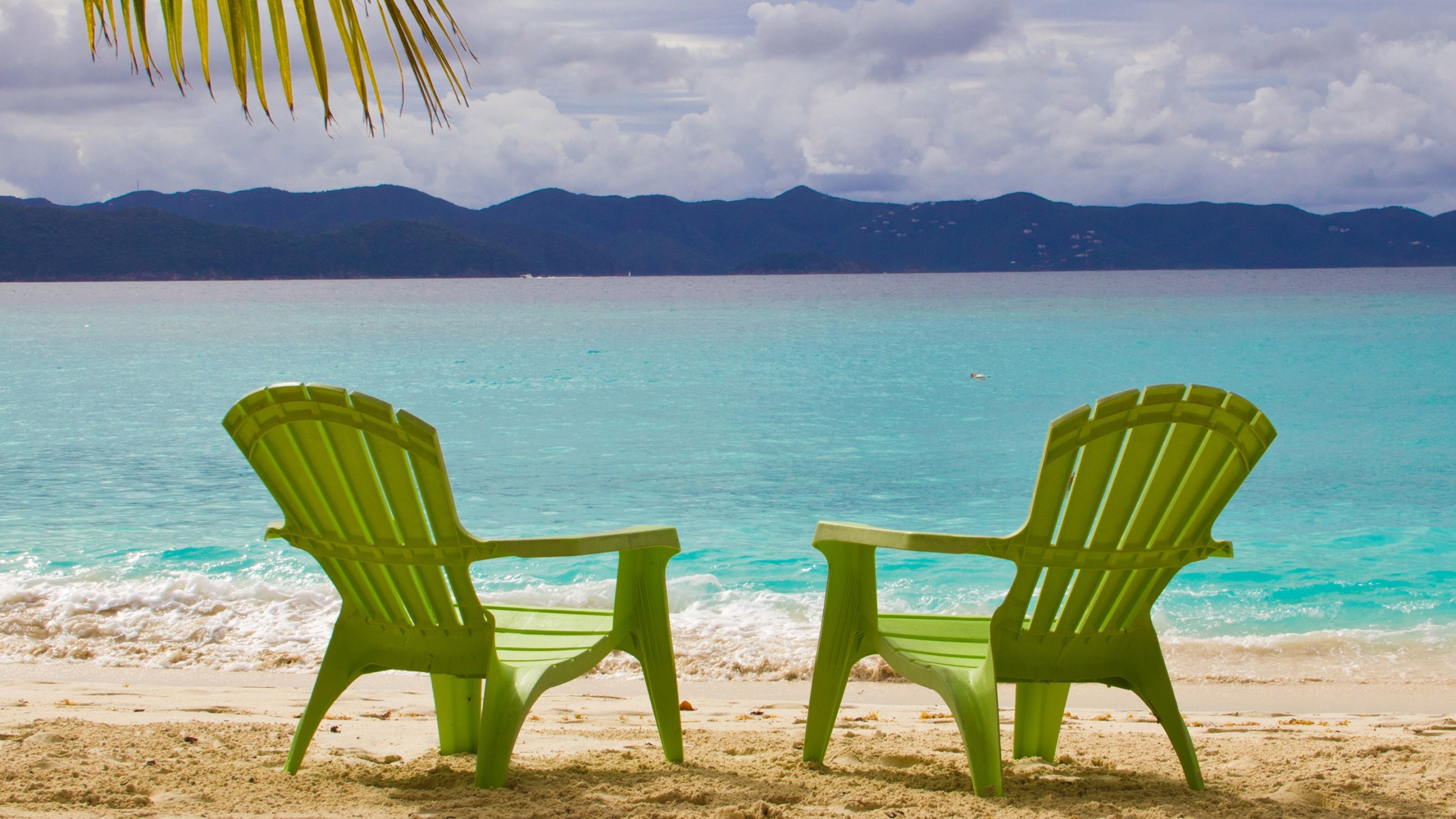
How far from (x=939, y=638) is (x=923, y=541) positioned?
1.35 ft

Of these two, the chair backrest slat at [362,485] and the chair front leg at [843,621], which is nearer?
the chair backrest slat at [362,485]

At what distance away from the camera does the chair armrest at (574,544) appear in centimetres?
214

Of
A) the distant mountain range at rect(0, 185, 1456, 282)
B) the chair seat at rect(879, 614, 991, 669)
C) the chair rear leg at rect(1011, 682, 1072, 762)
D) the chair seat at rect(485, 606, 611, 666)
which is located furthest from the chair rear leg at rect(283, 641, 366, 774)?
the distant mountain range at rect(0, 185, 1456, 282)

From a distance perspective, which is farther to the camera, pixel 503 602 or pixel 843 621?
pixel 503 602

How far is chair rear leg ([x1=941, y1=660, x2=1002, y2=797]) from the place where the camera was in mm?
2195

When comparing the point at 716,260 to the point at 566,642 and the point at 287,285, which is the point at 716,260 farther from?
the point at 566,642

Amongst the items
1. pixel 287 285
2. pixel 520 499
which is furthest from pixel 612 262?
pixel 520 499

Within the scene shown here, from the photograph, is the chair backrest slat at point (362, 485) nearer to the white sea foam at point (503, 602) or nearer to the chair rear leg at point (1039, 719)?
the chair rear leg at point (1039, 719)

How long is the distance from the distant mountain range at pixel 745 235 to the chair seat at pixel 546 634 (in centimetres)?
10461

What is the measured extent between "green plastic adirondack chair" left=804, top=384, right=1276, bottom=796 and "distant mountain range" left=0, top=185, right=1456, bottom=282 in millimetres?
105403

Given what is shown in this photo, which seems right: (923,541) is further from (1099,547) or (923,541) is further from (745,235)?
(745,235)

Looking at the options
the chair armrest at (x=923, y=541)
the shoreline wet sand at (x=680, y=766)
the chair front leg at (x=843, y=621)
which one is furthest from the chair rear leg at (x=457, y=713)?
the chair armrest at (x=923, y=541)

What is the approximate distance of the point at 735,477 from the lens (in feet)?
31.8

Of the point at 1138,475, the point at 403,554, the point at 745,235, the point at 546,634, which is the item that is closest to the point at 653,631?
the point at 546,634
